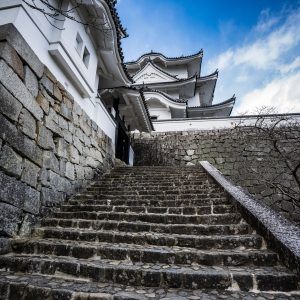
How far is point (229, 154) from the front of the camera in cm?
1093

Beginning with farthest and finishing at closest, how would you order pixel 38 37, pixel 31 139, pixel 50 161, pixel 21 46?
pixel 50 161, pixel 38 37, pixel 31 139, pixel 21 46

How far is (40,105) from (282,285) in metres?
4.43

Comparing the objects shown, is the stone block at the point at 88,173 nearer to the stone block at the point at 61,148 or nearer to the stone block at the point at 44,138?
the stone block at the point at 61,148

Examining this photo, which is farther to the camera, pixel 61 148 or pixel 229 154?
pixel 229 154

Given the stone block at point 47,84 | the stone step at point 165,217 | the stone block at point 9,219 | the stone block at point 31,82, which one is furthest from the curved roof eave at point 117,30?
the stone block at point 9,219

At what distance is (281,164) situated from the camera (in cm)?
1016

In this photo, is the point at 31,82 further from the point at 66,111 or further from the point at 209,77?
the point at 209,77

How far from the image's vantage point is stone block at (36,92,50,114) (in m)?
4.21

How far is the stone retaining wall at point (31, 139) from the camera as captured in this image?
323 cm

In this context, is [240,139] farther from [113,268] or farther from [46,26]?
[113,268]

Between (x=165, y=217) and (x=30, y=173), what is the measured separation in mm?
2361

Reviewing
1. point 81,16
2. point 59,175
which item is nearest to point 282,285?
point 59,175

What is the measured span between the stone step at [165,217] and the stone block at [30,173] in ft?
3.27

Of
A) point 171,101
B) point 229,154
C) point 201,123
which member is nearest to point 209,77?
point 171,101
